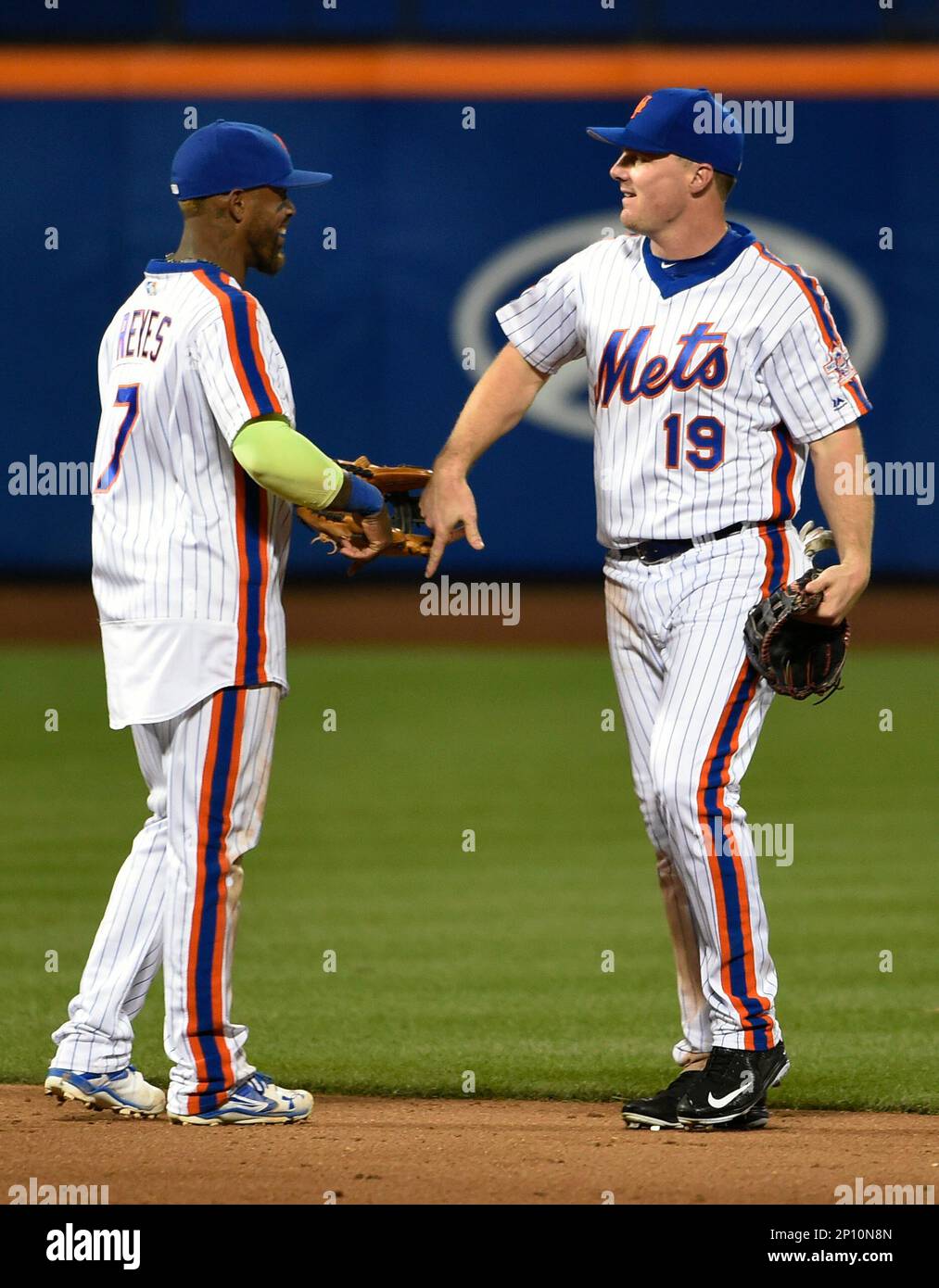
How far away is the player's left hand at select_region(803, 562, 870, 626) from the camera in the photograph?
4480mm

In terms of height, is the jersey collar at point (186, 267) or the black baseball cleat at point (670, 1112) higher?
the jersey collar at point (186, 267)

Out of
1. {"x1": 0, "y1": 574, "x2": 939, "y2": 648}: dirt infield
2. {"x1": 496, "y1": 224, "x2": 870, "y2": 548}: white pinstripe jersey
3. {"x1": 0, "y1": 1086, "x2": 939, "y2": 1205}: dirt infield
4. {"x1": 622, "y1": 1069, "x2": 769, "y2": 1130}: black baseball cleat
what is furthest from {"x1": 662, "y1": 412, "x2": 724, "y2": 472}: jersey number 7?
{"x1": 0, "y1": 574, "x2": 939, "y2": 648}: dirt infield

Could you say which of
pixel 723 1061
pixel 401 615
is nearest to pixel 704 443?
pixel 723 1061

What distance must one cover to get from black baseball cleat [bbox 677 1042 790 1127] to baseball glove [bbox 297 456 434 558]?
4.36 ft

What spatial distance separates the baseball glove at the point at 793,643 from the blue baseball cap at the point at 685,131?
0.97 metres

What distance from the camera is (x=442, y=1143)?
4.41 metres

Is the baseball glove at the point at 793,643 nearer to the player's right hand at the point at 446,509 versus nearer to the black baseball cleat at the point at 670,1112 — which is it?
the player's right hand at the point at 446,509

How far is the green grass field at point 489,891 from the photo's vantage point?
18.8 ft

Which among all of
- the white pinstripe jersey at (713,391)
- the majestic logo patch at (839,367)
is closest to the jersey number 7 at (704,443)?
the white pinstripe jersey at (713,391)

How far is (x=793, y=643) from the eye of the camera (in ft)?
14.9

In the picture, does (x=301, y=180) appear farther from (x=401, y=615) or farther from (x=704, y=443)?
(x=401, y=615)

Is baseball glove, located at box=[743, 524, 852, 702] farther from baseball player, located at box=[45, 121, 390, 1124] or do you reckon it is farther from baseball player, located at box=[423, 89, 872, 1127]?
baseball player, located at box=[45, 121, 390, 1124]

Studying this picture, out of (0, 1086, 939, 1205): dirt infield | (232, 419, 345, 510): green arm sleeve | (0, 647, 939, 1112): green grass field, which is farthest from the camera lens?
(0, 647, 939, 1112): green grass field

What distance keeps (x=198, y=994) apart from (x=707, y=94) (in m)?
2.29
